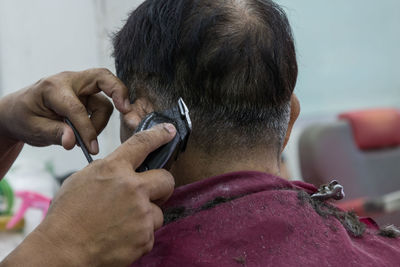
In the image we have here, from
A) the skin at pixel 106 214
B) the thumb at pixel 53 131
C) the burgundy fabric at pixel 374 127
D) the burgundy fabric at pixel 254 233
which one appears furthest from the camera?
the burgundy fabric at pixel 374 127

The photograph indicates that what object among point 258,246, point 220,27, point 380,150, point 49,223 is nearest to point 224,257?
point 258,246

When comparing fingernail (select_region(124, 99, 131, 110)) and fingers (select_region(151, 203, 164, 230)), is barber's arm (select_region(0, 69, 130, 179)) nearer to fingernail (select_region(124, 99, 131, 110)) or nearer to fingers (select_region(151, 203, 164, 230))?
fingernail (select_region(124, 99, 131, 110))

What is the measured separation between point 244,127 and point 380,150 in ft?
8.75

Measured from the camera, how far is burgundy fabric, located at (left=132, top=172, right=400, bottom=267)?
3.16ft

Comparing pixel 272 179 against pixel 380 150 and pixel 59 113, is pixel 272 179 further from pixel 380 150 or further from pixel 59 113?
pixel 380 150

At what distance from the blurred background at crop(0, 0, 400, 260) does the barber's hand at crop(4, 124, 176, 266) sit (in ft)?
6.36

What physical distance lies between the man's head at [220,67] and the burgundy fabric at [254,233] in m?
0.09

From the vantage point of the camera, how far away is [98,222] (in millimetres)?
846

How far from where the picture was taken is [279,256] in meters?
0.96

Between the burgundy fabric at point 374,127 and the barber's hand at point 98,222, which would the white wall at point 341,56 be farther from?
the barber's hand at point 98,222

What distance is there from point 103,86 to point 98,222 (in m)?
0.41

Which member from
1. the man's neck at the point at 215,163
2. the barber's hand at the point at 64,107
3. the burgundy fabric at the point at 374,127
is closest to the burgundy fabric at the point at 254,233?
the man's neck at the point at 215,163

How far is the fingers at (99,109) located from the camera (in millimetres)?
1276

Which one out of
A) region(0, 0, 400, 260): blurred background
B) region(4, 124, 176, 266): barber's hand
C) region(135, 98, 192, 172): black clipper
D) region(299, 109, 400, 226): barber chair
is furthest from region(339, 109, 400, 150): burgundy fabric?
region(4, 124, 176, 266): barber's hand
